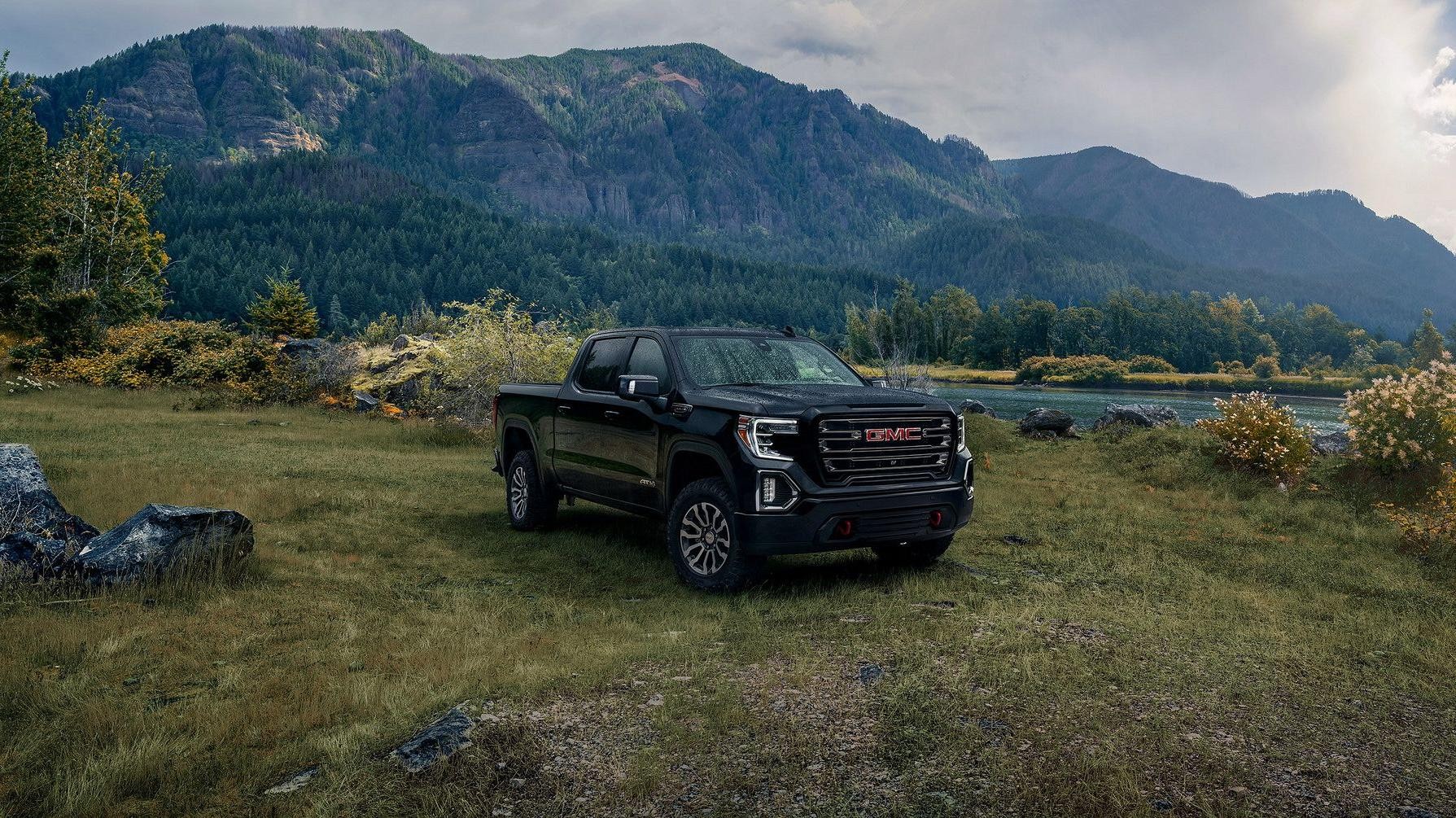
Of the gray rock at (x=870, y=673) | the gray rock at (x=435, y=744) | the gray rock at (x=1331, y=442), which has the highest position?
the gray rock at (x=435, y=744)

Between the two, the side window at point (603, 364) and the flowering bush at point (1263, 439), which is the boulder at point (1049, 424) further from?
the side window at point (603, 364)

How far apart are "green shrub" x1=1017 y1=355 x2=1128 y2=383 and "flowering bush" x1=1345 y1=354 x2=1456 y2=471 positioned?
104624mm

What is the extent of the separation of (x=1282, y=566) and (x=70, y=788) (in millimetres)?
9382

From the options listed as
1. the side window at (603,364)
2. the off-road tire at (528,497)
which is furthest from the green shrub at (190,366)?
the side window at (603,364)

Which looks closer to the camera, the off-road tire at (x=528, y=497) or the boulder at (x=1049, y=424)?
the off-road tire at (x=528, y=497)

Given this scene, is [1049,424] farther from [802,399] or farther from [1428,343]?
[1428,343]

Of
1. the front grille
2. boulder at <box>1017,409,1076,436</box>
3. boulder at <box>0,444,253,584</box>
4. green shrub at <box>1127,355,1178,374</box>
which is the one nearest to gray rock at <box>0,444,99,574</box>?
boulder at <box>0,444,253,584</box>

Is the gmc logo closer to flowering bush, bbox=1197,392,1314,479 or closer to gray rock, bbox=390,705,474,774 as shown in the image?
gray rock, bbox=390,705,474,774

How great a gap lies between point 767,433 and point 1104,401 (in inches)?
2982

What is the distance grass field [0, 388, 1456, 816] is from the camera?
371cm

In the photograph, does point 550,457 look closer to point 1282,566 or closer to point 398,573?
point 398,573

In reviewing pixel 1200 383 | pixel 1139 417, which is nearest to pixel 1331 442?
pixel 1139 417

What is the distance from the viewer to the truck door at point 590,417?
27.8 feet

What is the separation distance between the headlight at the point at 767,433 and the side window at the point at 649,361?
54.3 inches
